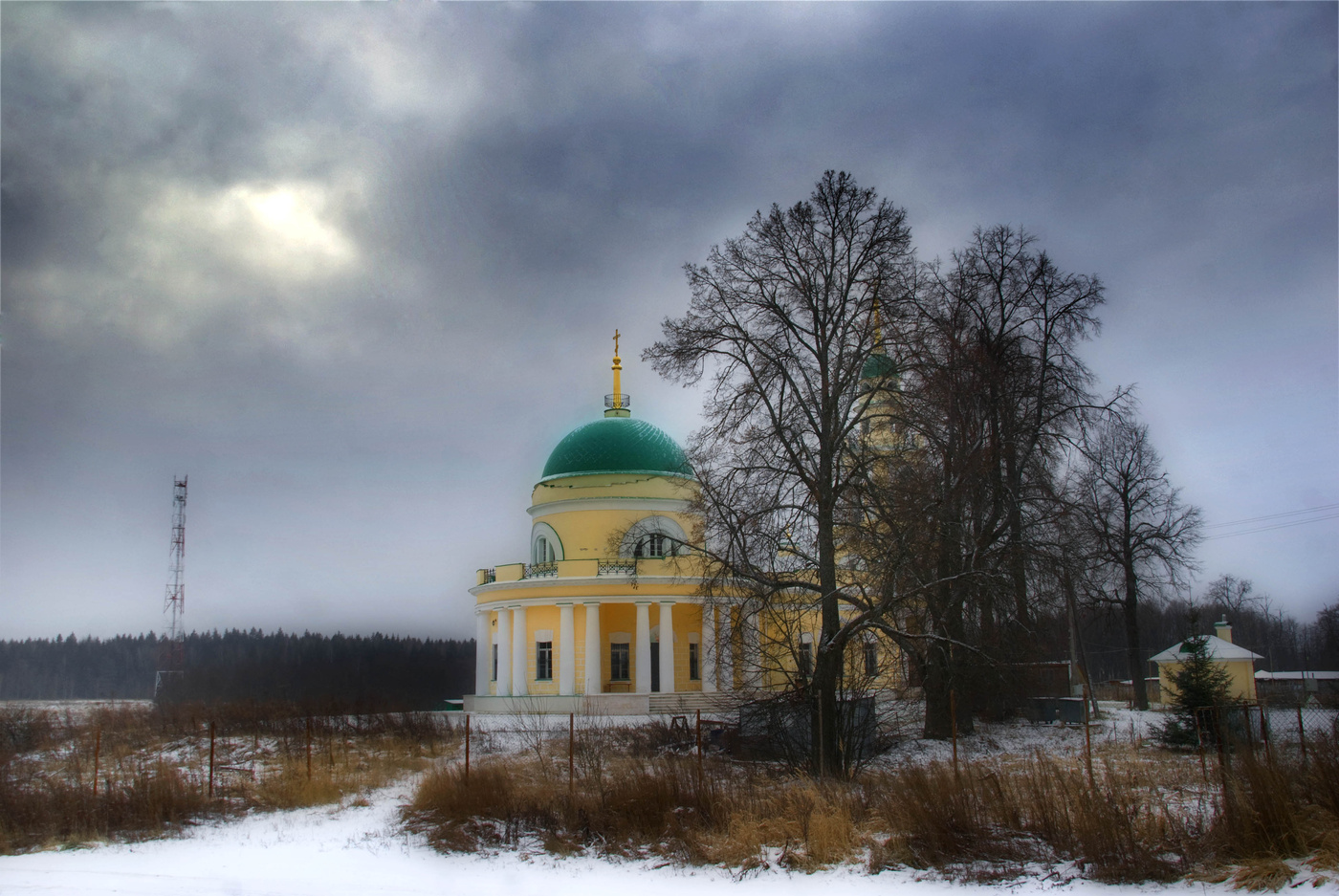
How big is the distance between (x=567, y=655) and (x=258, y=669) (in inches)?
615

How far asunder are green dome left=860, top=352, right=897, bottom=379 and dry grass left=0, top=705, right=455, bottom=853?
416 inches

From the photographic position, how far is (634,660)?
112 feet

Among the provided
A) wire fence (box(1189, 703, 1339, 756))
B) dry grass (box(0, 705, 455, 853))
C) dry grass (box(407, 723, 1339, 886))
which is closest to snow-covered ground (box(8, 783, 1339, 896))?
dry grass (box(407, 723, 1339, 886))

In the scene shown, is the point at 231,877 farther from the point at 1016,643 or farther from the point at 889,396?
the point at 1016,643

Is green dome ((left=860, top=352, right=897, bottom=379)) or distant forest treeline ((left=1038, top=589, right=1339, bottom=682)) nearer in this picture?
green dome ((left=860, top=352, right=897, bottom=379))

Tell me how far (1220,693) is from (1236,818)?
8923 millimetres

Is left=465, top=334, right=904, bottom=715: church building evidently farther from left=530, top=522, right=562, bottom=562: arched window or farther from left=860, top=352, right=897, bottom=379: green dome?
left=860, top=352, right=897, bottom=379: green dome

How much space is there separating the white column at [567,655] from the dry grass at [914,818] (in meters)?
19.3

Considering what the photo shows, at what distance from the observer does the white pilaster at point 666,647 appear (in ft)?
107

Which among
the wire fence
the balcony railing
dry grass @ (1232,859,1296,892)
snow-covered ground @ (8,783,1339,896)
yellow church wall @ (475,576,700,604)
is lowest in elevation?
snow-covered ground @ (8,783,1339,896)

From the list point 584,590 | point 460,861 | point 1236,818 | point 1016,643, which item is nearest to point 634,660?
point 584,590

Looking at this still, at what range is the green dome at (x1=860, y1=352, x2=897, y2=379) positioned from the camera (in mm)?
16734

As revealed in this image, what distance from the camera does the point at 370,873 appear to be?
10586 mm

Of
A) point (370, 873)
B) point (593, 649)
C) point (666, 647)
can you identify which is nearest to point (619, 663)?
point (593, 649)
